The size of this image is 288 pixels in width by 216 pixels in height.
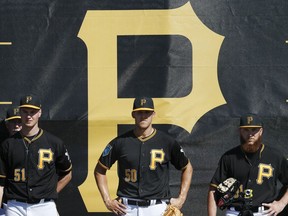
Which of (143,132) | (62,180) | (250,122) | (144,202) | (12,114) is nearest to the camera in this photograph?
(250,122)

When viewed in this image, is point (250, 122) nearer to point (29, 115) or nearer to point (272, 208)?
point (272, 208)

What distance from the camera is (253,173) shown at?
564 centimetres

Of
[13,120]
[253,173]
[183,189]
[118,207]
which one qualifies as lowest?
[118,207]

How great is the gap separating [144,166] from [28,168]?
1008mm

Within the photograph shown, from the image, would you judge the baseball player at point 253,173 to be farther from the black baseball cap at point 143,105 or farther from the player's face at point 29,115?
the player's face at point 29,115

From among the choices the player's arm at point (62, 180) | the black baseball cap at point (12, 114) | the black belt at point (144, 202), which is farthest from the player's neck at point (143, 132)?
the black baseball cap at point (12, 114)

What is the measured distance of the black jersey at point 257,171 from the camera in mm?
5633

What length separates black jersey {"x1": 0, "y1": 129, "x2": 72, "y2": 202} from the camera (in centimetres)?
576

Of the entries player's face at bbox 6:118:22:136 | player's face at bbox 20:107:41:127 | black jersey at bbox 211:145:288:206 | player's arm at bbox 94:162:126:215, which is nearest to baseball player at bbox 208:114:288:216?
black jersey at bbox 211:145:288:206

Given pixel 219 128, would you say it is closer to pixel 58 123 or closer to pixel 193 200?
pixel 193 200

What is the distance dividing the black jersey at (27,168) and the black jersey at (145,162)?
0.58m

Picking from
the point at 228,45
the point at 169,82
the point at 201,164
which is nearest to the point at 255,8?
the point at 228,45

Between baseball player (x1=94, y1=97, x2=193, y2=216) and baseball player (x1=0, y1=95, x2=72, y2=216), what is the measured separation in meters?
Result: 0.55

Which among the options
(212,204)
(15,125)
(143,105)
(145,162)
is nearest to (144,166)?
(145,162)
